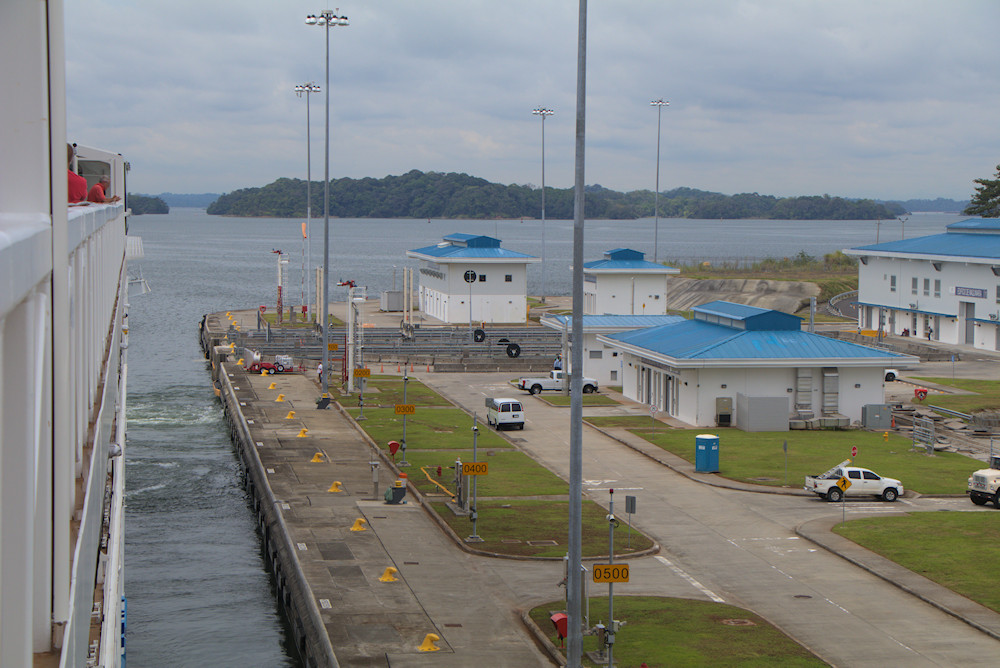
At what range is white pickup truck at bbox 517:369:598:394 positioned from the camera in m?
60.7

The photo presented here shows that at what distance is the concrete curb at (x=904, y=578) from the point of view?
2428 centimetres

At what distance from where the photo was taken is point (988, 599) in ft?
84.2

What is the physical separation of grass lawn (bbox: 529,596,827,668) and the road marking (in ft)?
1.87

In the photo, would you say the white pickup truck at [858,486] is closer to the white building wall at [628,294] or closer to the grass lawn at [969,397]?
the grass lawn at [969,397]

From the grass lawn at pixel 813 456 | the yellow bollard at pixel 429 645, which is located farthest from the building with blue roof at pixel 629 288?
the yellow bollard at pixel 429 645

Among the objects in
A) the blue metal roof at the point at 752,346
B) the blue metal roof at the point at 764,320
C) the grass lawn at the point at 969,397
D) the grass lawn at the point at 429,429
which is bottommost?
the grass lawn at the point at 429,429

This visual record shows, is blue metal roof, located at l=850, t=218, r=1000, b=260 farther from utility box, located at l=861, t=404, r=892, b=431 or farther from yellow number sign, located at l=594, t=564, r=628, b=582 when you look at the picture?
yellow number sign, located at l=594, t=564, r=628, b=582

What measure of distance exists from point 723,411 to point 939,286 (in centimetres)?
3953

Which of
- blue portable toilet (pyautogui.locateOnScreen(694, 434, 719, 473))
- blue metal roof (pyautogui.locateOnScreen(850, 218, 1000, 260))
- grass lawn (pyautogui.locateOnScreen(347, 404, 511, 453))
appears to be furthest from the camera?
blue metal roof (pyautogui.locateOnScreen(850, 218, 1000, 260))

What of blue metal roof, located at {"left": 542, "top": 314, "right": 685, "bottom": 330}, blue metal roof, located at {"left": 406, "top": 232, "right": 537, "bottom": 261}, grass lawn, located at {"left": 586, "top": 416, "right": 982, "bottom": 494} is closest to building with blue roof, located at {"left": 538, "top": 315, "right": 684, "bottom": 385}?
blue metal roof, located at {"left": 542, "top": 314, "right": 685, "bottom": 330}

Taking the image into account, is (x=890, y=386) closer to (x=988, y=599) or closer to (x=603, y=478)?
(x=603, y=478)

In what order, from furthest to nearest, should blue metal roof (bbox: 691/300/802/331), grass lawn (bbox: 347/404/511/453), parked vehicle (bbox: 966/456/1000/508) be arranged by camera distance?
blue metal roof (bbox: 691/300/802/331) → grass lawn (bbox: 347/404/511/453) → parked vehicle (bbox: 966/456/1000/508)

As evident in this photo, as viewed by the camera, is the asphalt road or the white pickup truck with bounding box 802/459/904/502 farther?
the white pickup truck with bounding box 802/459/904/502

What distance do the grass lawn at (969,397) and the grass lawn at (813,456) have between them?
7.18m
